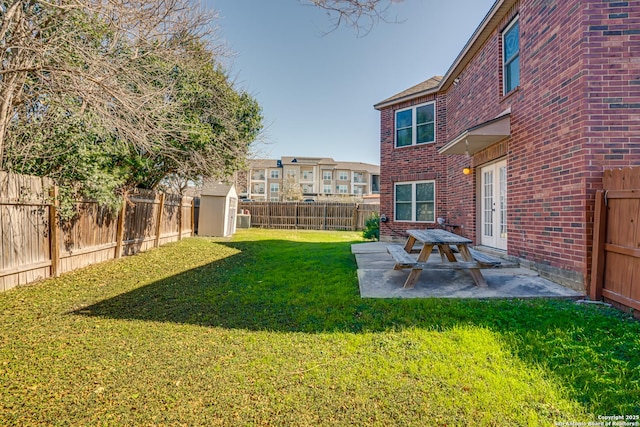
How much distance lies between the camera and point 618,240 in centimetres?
370

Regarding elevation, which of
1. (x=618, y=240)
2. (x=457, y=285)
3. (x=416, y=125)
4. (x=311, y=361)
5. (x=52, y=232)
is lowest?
(x=311, y=361)

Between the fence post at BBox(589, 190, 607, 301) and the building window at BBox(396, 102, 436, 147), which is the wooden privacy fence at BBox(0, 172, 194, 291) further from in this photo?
the building window at BBox(396, 102, 436, 147)

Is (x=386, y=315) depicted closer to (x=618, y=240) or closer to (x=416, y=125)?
(x=618, y=240)

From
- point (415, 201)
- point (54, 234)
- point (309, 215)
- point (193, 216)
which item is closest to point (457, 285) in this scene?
point (415, 201)

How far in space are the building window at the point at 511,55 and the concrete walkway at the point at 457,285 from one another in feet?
12.5

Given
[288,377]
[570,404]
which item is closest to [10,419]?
[288,377]

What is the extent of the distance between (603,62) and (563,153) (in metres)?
1.25

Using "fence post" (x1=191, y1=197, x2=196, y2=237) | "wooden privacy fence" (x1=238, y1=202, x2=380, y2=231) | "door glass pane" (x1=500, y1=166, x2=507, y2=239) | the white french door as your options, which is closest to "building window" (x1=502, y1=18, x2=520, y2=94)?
the white french door

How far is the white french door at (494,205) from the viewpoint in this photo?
6.69 meters

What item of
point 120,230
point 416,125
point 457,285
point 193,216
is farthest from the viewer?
point 193,216

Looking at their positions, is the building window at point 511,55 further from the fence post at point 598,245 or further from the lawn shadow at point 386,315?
the lawn shadow at point 386,315

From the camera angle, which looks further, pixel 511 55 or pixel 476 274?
pixel 511 55

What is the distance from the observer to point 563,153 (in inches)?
181

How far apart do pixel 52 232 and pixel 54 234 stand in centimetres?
5
